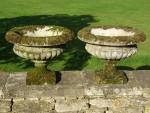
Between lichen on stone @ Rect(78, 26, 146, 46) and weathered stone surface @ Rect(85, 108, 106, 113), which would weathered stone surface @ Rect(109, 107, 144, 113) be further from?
lichen on stone @ Rect(78, 26, 146, 46)

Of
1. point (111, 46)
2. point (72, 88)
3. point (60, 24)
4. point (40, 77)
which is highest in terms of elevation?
point (111, 46)

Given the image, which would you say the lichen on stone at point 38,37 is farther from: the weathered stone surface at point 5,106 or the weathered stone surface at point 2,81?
the weathered stone surface at point 5,106

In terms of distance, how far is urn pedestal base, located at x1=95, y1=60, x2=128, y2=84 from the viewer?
6.99m

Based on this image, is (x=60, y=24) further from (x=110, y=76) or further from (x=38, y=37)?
(x=38, y=37)

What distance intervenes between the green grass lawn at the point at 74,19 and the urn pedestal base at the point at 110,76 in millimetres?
3423

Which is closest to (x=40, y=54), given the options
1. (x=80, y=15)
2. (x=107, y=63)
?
(x=107, y=63)

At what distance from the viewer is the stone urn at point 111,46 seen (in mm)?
6523

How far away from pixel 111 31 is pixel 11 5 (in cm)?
1449

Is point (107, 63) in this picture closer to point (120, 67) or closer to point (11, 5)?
point (120, 67)

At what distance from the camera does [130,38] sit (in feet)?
21.6

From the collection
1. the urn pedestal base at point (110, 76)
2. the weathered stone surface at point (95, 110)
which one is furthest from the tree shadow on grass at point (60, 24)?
the weathered stone surface at point (95, 110)

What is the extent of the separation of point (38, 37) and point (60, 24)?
979 cm

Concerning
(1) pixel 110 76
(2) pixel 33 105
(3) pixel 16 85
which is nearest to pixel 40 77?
(3) pixel 16 85

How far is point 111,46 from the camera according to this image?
6.64m
